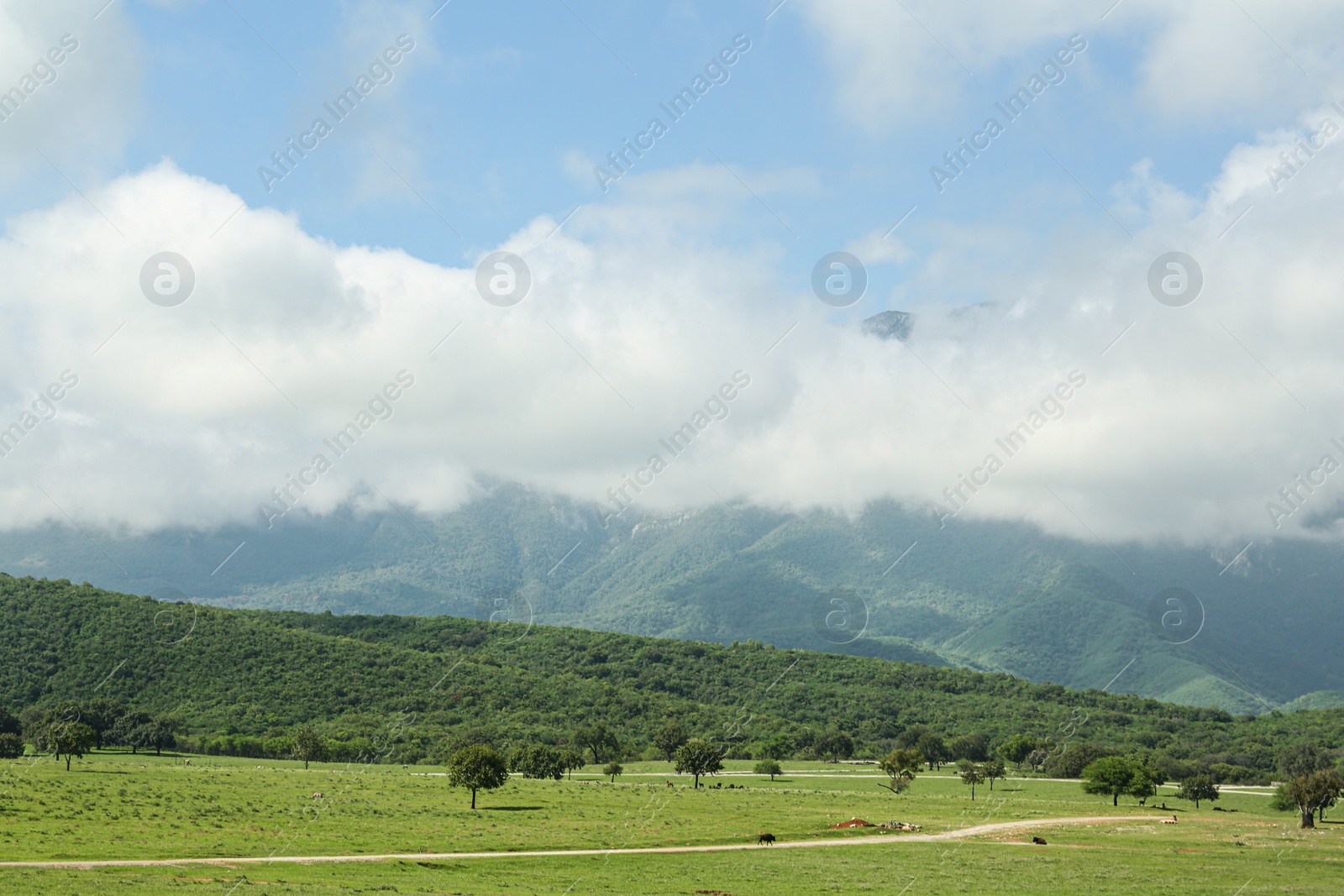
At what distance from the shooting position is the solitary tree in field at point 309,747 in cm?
12600

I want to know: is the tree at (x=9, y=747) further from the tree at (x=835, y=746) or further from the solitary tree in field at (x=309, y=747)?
the tree at (x=835, y=746)

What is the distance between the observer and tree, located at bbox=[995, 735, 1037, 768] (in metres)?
155

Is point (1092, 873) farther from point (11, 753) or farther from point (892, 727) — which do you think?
point (892, 727)

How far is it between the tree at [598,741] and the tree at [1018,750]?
6016 cm

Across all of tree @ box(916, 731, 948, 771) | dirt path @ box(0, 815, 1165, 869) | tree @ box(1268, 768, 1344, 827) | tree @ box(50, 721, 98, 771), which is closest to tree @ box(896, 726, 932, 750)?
tree @ box(916, 731, 948, 771)

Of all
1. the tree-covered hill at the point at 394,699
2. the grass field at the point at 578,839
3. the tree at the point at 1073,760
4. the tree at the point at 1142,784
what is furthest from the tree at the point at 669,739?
the tree at the point at 1142,784

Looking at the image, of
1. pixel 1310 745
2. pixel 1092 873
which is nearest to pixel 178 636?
pixel 1092 873

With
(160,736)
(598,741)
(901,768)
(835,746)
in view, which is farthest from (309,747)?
(835,746)

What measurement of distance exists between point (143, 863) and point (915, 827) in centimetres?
5554

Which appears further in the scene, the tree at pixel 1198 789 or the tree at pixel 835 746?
the tree at pixel 835 746

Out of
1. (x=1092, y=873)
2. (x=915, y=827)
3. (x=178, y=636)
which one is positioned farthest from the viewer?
(x=178, y=636)

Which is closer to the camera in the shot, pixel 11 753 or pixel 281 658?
pixel 11 753

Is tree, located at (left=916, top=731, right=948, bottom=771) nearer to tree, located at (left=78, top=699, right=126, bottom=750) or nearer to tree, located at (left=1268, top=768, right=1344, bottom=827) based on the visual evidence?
tree, located at (left=1268, top=768, right=1344, bottom=827)

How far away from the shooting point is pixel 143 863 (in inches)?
1973
